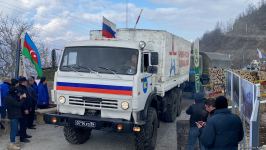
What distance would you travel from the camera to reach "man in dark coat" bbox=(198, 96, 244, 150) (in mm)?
5309

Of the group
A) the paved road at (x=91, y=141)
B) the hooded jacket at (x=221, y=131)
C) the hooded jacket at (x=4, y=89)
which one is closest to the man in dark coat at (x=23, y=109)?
the paved road at (x=91, y=141)

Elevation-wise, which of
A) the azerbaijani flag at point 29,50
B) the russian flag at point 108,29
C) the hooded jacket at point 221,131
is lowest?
the hooded jacket at point 221,131

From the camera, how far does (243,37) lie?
123 meters

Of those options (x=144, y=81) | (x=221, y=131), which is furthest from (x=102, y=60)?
(x=221, y=131)

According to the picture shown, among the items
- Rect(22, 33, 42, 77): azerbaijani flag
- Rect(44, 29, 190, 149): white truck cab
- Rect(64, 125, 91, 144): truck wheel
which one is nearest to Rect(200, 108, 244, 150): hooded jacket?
Rect(44, 29, 190, 149): white truck cab

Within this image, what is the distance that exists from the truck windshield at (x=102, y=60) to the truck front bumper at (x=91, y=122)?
1.11 meters

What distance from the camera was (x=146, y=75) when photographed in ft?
29.2

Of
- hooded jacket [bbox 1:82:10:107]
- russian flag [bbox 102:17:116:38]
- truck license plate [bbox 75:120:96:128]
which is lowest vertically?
truck license plate [bbox 75:120:96:128]

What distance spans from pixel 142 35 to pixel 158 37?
62 centimetres

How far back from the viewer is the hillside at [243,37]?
111 m

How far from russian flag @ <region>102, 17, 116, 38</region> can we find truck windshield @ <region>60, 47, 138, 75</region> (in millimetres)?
1523

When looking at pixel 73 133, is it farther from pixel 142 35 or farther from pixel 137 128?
pixel 142 35

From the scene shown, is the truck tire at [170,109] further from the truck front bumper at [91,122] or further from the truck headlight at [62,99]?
the truck headlight at [62,99]

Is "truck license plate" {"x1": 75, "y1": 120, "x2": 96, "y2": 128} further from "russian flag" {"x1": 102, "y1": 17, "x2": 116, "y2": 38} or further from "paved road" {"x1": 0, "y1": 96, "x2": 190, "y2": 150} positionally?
"russian flag" {"x1": 102, "y1": 17, "x2": 116, "y2": 38}
